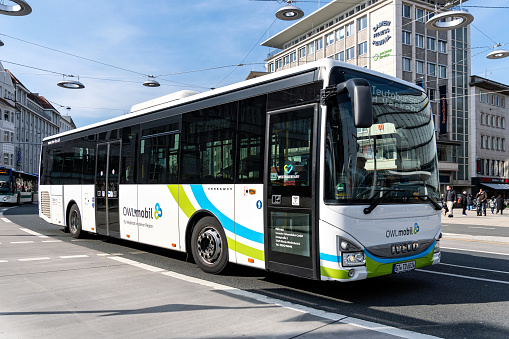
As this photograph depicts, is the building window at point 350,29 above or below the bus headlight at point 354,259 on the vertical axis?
above

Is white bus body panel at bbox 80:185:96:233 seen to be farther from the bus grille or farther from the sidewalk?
the sidewalk

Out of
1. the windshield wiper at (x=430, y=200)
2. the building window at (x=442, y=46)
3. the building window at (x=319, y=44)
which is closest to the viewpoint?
the windshield wiper at (x=430, y=200)

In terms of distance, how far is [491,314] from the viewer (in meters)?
5.34

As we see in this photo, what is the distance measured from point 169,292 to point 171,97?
4.47 meters

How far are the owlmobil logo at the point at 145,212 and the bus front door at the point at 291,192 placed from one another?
3.23 metres

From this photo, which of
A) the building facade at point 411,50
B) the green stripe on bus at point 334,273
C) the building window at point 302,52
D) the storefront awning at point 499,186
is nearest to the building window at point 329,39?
the building facade at point 411,50

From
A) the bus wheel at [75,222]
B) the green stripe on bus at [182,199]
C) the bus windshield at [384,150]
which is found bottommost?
the bus wheel at [75,222]

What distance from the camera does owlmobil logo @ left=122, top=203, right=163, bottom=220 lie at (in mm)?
8875

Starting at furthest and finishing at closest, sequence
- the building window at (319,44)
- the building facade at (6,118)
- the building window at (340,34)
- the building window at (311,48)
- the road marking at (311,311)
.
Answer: the building facade at (6,118), the building window at (311,48), the building window at (319,44), the building window at (340,34), the road marking at (311,311)

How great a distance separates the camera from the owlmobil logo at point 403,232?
5.89 meters

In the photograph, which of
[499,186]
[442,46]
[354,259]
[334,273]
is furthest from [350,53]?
[334,273]

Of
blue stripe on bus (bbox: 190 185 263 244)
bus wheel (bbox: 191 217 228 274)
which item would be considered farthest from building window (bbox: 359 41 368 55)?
bus wheel (bbox: 191 217 228 274)

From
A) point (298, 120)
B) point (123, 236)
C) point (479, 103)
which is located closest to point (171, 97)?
point (123, 236)

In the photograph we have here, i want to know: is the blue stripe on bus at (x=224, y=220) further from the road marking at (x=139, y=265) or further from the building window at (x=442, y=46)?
the building window at (x=442, y=46)
